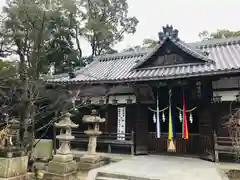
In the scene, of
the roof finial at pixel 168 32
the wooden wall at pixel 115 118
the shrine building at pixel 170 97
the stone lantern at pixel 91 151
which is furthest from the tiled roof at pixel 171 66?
the stone lantern at pixel 91 151

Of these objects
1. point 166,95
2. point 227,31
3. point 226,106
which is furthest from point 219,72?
point 227,31

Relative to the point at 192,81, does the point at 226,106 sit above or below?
below

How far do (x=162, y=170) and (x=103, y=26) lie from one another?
67.9ft

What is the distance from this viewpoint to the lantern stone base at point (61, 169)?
23.5ft

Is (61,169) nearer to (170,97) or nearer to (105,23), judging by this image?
(170,97)

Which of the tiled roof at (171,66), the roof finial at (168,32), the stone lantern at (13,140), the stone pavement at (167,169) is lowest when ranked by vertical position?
the stone pavement at (167,169)

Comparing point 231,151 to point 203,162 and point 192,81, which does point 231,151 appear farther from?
point 192,81

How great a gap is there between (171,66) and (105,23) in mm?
17444

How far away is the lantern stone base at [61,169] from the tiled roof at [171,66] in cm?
440

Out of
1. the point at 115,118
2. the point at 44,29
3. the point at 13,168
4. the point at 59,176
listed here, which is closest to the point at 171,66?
the point at 115,118

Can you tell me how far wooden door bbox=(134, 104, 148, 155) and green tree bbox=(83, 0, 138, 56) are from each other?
1605 centimetres

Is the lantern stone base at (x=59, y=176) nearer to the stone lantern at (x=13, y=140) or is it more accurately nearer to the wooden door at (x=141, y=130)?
the stone lantern at (x=13, y=140)

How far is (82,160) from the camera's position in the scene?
28.4 ft

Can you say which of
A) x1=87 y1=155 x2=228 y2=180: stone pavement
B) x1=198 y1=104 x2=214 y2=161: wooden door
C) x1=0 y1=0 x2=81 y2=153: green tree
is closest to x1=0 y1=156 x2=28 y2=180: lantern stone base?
x1=87 y1=155 x2=228 y2=180: stone pavement
